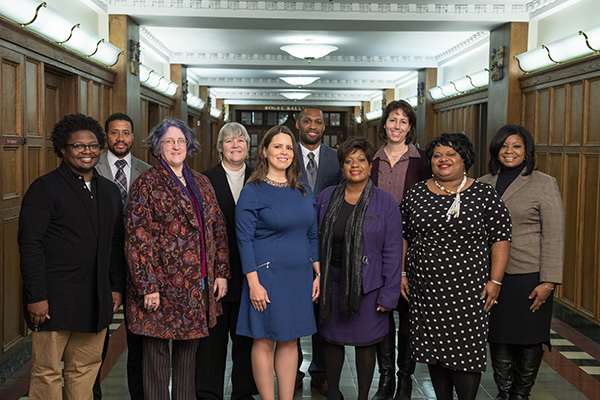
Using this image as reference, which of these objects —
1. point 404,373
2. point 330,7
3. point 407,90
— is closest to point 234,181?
point 404,373

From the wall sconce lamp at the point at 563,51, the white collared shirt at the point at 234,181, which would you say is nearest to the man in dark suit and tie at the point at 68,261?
the white collared shirt at the point at 234,181

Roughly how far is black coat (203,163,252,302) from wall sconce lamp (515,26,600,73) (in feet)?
12.0

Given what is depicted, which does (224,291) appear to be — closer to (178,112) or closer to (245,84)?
(178,112)

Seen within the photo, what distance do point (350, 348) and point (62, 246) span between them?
2935mm

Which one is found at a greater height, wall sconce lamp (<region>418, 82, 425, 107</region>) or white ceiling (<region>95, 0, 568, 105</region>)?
white ceiling (<region>95, 0, 568, 105</region>)

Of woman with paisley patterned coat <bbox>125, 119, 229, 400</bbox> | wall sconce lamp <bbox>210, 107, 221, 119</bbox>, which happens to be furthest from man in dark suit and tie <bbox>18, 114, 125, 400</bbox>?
wall sconce lamp <bbox>210, 107, 221, 119</bbox>

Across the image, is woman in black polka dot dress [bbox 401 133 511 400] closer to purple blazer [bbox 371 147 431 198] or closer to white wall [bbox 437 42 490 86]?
purple blazer [bbox 371 147 431 198]

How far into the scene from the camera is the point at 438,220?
305 cm

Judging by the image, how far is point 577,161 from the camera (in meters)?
5.84

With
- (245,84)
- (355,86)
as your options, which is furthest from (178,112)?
(355,86)

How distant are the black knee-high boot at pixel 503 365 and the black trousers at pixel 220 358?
1415 millimetres

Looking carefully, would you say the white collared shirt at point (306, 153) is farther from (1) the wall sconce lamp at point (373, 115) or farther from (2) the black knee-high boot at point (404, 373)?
(1) the wall sconce lamp at point (373, 115)

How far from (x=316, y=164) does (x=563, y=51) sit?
3243 millimetres

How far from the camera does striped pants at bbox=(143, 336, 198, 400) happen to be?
9.84ft
